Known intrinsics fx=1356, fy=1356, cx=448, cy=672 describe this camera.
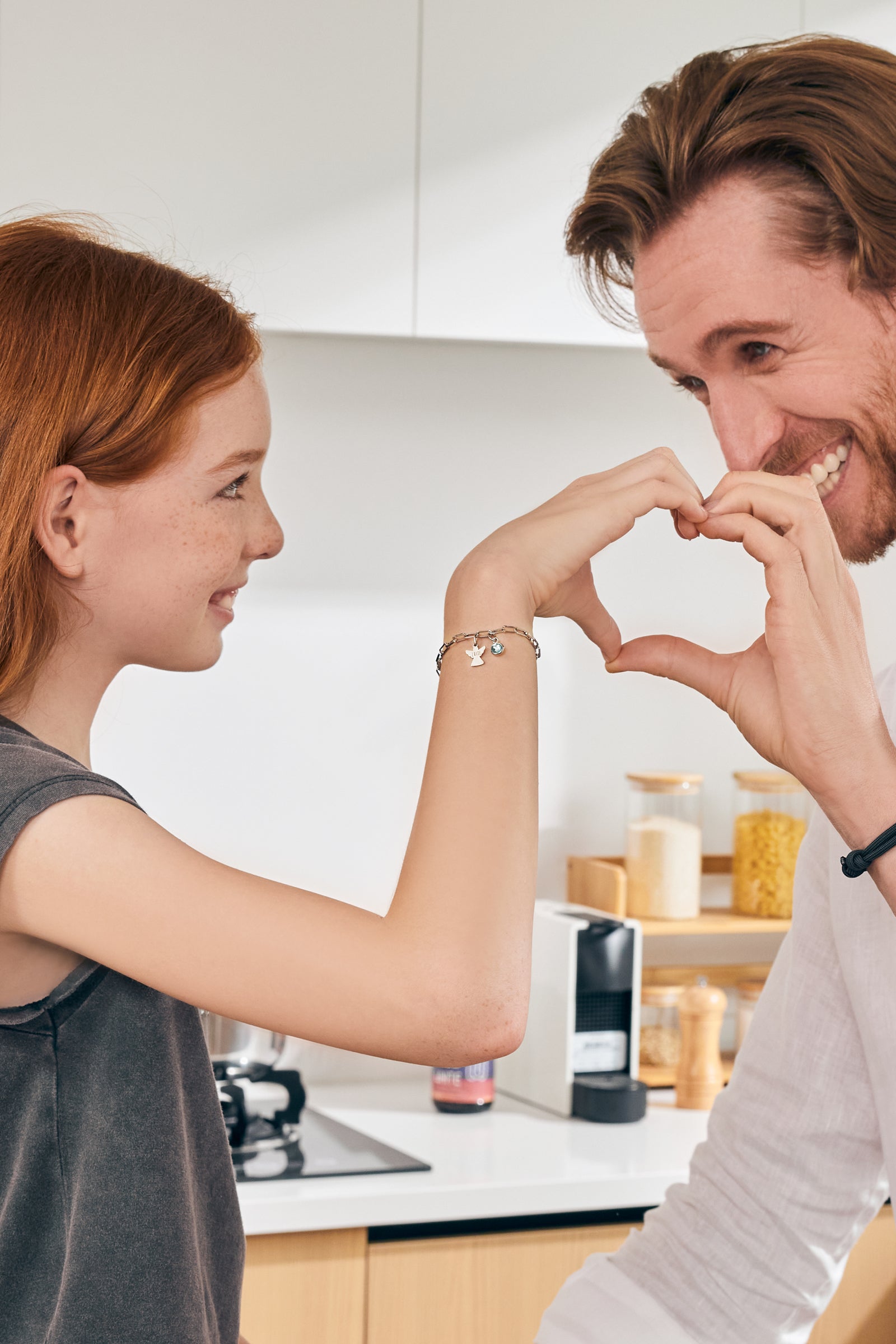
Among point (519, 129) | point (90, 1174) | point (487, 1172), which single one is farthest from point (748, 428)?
point (487, 1172)

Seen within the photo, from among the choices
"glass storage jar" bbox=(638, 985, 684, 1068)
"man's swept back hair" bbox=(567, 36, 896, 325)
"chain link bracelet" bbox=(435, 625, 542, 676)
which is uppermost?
"man's swept back hair" bbox=(567, 36, 896, 325)

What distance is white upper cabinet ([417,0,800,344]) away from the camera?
6.23 ft

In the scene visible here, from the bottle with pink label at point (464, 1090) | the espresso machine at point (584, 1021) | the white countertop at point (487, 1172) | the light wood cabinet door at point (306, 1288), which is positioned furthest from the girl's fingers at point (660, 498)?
the bottle with pink label at point (464, 1090)

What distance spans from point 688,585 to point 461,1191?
1.18m

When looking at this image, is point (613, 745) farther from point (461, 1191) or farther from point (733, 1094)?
point (733, 1094)

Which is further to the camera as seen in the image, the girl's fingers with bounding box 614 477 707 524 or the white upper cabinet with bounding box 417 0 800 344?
the white upper cabinet with bounding box 417 0 800 344

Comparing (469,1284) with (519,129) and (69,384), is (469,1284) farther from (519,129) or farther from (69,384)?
(519,129)

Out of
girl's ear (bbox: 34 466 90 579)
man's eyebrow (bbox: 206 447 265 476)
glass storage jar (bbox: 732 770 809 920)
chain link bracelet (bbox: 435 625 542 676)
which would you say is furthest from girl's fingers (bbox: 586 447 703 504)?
glass storage jar (bbox: 732 770 809 920)

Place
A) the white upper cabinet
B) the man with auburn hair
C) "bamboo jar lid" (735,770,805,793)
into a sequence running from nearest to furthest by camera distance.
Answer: the man with auburn hair, the white upper cabinet, "bamboo jar lid" (735,770,805,793)

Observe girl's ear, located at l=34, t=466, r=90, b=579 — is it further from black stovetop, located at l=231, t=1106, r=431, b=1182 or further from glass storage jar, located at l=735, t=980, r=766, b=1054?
glass storage jar, located at l=735, t=980, r=766, b=1054

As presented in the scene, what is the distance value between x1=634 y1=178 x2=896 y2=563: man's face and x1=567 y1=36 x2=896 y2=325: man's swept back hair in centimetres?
2

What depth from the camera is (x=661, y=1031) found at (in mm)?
2303

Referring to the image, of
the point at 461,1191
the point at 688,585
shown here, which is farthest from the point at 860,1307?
the point at 688,585

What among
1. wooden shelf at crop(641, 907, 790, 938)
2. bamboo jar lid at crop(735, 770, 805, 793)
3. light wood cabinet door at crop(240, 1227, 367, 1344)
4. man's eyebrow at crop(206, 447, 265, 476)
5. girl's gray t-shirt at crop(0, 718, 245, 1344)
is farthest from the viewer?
bamboo jar lid at crop(735, 770, 805, 793)
